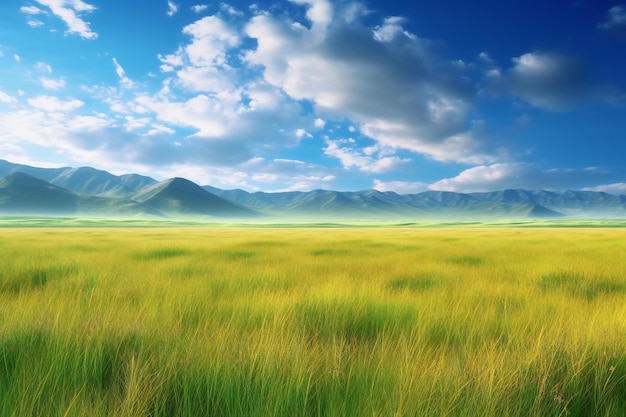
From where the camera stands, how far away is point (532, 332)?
2967 mm

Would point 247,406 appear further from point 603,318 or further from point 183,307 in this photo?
point 603,318

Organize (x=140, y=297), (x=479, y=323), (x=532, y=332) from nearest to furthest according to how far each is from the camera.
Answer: (x=532, y=332)
(x=479, y=323)
(x=140, y=297)

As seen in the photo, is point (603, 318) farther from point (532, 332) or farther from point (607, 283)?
point (607, 283)

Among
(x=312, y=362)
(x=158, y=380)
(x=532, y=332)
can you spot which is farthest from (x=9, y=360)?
(x=532, y=332)

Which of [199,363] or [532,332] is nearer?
[199,363]

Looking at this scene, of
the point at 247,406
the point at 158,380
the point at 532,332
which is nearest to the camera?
the point at 247,406

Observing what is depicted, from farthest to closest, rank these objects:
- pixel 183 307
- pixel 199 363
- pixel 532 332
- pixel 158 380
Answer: pixel 183 307 → pixel 532 332 → pixel 199 363 → pixel 158 380

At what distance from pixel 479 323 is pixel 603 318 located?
134 centimetres

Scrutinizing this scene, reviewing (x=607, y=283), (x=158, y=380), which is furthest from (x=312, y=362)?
(x=607, y=283)

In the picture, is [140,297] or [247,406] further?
[140,297]

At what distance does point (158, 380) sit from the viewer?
6.14ft

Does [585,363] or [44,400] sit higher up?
[585,363]

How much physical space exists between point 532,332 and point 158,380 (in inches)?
125

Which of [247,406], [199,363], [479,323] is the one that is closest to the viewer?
[247,406]
